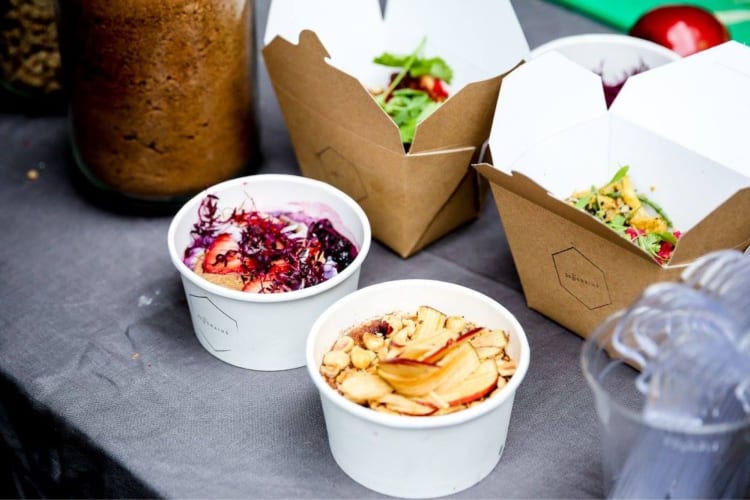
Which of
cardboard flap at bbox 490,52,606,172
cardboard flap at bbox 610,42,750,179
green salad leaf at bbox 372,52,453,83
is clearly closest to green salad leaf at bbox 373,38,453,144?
green salad leaf at bbox 372,52,453,83

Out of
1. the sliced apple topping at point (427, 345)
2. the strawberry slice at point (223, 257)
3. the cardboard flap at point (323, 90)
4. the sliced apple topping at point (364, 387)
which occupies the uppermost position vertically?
the cardboard flap at point (323, 90)

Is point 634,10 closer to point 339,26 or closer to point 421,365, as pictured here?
point 339,26

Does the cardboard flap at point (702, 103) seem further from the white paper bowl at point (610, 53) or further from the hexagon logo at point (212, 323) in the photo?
the hexagon logo at point (212, 323)

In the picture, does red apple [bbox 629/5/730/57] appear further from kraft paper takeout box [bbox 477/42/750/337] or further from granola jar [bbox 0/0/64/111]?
granola jar [bbox 0/0/64/111]

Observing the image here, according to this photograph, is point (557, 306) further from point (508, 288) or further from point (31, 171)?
point (31, 171)

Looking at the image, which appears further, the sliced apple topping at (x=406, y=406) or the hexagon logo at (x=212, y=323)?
the hexagon logo at (x=212, y=323)

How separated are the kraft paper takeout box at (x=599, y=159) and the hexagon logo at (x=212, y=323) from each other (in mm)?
266

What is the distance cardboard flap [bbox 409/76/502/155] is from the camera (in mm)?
801

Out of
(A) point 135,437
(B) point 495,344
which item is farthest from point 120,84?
(B) point 495,344

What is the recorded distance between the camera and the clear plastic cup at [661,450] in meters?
0.53

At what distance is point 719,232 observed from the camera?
683 mm

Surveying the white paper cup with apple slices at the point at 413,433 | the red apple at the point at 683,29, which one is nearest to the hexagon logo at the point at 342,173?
the white paper cup with apple slices at the point at 413,433

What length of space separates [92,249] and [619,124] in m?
0.58

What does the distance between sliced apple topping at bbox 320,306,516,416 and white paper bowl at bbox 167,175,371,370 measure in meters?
0.05
